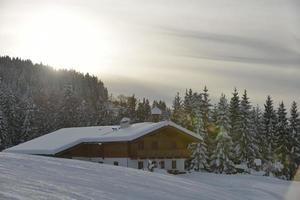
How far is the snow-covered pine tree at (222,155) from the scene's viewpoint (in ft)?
177

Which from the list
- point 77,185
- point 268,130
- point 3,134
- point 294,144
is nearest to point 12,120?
point 3,134

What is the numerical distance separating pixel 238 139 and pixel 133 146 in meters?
19.8

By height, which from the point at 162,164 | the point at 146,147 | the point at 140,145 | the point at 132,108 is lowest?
the point at 162,164

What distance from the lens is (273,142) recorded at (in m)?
59.9

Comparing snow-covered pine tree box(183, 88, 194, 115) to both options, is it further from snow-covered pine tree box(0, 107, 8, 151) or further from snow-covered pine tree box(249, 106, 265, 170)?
snow-covered pine tree box(0, 107, 8, 151)

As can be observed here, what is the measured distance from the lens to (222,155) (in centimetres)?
5422

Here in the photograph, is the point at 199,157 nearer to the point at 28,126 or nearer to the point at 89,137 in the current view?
the point at 89,137

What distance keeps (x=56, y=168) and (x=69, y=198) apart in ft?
18.1

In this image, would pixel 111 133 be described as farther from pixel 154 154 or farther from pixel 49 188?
pixel 49 188

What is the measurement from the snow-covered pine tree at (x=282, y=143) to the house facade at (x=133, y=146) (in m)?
16.2

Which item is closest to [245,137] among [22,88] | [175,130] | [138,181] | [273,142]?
[273,142]

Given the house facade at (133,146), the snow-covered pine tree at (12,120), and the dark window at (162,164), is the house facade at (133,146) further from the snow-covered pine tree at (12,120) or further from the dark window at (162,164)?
the snow-covered pine tree at (12,120)

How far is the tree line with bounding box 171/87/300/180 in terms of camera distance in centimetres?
5488

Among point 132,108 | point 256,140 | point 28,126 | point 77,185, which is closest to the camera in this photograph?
point 77,185
